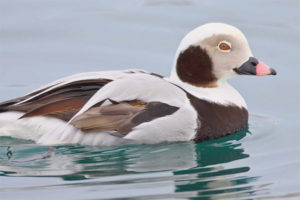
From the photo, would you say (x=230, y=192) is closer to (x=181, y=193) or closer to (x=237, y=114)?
(x=181, y=193)

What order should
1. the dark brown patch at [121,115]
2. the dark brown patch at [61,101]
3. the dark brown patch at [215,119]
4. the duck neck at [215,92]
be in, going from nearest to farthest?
the dark brown patch at [121,115], the dark brown patch at [61,101], the dark brown patch at [215,119], the duck neck at [215,92]

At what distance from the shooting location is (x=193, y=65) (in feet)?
26.5

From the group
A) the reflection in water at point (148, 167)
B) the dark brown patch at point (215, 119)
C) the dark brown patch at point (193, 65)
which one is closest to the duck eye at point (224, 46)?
the dark brown patch at point (193, 65)

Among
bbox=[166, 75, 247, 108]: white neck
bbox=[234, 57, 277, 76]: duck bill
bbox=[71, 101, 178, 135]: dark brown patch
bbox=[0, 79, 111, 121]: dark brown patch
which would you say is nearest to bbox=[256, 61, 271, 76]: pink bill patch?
bbox=[234, 57, 277, 76]: duck bill

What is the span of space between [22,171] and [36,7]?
18.0 feet

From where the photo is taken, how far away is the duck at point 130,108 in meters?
7.61

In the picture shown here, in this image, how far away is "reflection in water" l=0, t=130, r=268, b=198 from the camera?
6879mm

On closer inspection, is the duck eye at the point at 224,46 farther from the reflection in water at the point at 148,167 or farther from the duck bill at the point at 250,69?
the reflection in water at the point at 148,167

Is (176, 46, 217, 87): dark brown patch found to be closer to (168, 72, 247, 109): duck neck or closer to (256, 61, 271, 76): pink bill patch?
(168, 72, 247, 109): duck neck

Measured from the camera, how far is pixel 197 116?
7734mm

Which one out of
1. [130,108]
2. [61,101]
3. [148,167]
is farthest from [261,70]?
[61,101]

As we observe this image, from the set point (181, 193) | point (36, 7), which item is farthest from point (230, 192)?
point (36, 7)

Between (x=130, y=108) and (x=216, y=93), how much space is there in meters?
0.87

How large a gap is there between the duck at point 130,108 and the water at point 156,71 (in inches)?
4.6
